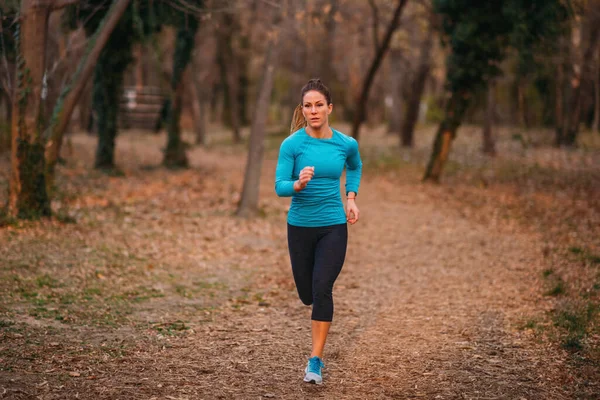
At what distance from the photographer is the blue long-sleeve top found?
16.6ft

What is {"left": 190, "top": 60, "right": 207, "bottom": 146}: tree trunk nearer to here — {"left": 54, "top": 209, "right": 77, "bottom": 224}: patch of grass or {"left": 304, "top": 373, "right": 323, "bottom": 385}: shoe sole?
{"left": 54, "top": 209, "right": 77, "bottom": 224}: patch of grass

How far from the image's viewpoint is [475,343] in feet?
21.1

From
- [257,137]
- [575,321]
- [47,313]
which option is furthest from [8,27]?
[575,321]

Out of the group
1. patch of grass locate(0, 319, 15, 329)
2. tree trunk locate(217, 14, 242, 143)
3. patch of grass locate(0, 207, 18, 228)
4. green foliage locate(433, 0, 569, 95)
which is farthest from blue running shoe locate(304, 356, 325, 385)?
tree trunk locate(217, 14, 242, 143)

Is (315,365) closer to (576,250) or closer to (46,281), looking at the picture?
(46,281)

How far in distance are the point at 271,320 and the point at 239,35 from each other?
99.5ft

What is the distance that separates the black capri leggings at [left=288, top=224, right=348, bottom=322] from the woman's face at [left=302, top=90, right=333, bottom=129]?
0.76 m

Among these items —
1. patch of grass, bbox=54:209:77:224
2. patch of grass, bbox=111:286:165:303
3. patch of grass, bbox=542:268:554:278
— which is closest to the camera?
patch of grass, bbox=111:286:165:303

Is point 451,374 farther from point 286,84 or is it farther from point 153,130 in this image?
point 286,84

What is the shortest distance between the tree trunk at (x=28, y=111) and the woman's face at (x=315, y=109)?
6199mm

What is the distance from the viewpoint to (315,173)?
507cm

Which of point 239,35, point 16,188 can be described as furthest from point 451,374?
point 239,35

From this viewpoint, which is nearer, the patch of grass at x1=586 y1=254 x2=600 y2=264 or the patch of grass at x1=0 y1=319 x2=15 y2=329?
the patch of grass at x1=0 y1=319 x2=15 y2=329

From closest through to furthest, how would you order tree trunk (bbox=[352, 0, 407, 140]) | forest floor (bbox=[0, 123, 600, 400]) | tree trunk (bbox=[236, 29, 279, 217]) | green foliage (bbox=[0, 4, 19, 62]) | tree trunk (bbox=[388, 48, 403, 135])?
forest floor (bbox=[0, 123, 600, 400]), green foliage (bbox=[0, 4, 19, 62]), tree trunk (bbox=[236, 29, 279, 217]), tree trunk (bbox=[352, 0, 407, 140]), tree trunk (bbox=[388, 48, 403, 135])
